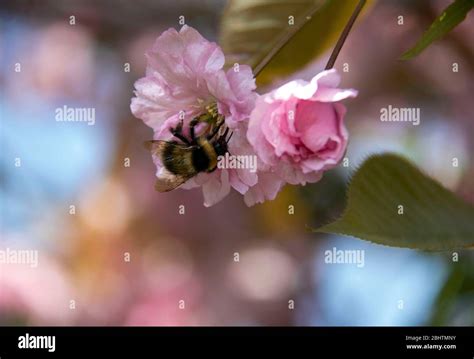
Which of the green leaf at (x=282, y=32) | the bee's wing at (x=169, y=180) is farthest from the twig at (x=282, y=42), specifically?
the bee's wing at (x=169, y=180)

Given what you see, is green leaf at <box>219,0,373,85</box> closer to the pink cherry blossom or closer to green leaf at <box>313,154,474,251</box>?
the pink cherry blossom

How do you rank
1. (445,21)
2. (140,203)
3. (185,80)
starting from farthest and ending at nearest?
(140,203), (185,80), (445,21)

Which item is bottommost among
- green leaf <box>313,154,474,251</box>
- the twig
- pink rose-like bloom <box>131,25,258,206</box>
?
green leaf <box>313,154,474,251</box>

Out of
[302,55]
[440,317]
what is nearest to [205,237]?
[440,317]

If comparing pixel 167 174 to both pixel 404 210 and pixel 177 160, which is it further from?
pixel 404 210

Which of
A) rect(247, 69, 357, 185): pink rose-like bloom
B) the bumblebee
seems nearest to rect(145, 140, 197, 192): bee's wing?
the bumblebee

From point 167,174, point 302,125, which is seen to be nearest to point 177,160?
point 167,174
